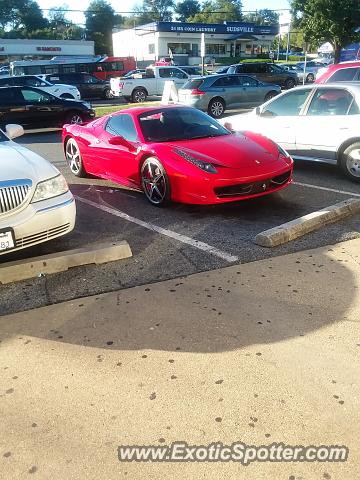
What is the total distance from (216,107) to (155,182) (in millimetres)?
12324

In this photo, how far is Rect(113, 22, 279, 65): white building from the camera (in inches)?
2347

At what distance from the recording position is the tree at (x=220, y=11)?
343 ft

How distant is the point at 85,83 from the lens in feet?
92.9

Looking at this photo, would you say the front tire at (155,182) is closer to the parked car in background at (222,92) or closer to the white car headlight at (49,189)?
the white car headlight at (49,189)

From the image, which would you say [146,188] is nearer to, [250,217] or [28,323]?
[250,217]

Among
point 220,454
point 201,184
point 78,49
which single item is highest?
point 78,49

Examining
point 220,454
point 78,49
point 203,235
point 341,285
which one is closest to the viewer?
point 220,454

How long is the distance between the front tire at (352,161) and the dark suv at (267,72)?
60.8 feet

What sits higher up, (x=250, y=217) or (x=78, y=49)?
(x=78, y=49)

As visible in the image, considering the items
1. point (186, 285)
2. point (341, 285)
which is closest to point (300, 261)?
point (341, 285)

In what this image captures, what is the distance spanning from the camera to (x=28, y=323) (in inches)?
131

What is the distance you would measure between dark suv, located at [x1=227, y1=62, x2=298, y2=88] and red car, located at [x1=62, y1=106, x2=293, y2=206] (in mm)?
18958

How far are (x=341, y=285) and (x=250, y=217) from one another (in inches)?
76.6

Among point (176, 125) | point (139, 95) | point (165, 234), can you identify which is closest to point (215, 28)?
point (139, 95)
